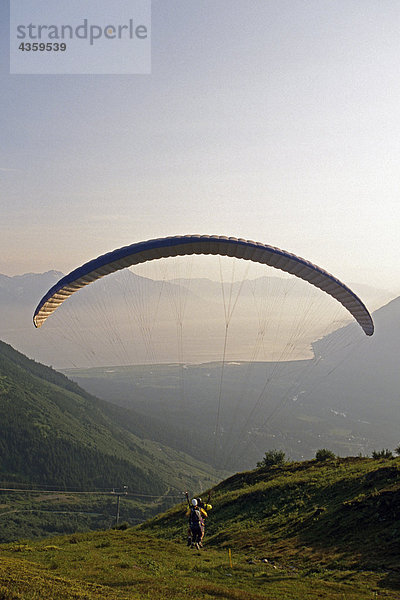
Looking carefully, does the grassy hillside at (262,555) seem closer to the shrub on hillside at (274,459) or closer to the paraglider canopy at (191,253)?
the paraglider canopy at (191,253)

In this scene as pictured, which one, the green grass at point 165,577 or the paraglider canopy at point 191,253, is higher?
the paraglider canopy at point 191,253

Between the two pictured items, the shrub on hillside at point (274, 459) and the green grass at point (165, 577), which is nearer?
the green grass at point (165, 577)

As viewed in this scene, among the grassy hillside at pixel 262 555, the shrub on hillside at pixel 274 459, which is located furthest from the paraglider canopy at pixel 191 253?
the shrub on hillside at pixel 274 459

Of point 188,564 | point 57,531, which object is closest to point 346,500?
point 188,564

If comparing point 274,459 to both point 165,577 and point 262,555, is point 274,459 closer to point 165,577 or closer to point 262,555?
point 262,555

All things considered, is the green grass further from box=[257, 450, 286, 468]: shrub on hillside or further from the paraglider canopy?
box=[257, 450, 286, 468]: shrub on hillside

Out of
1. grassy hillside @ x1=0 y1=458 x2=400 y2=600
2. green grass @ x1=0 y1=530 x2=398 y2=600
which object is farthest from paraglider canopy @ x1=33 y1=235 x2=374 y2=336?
green grass @ x1=0 y1=530 x2=398 y2=600
